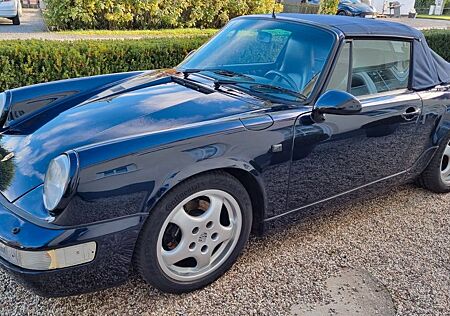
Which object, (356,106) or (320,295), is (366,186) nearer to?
(356,106)

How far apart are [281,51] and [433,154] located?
1.60m

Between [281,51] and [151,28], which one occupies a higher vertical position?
[281,51]

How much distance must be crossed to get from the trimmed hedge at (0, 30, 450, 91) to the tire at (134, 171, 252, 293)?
13.3 ft

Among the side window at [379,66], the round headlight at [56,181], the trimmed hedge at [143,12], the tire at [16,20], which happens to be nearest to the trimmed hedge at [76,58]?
the side window at [379,66]

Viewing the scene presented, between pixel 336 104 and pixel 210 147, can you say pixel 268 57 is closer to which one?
pixel 336 104

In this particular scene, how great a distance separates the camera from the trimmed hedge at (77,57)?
5.34 metres

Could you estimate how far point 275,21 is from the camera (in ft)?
10.7

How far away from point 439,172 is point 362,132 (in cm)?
130

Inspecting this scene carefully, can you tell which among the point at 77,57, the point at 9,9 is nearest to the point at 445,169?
the point at 77,57

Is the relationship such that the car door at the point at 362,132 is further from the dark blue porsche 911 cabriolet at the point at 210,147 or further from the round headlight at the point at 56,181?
the round headlight at the point at 56,181

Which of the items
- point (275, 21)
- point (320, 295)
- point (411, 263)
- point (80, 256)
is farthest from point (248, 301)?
point (275, 21)

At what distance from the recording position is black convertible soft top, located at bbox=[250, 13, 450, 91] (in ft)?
9.96

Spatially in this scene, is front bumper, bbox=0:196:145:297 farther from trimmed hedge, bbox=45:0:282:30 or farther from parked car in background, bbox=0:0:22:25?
parked car in background, bbox=0:0:22:25

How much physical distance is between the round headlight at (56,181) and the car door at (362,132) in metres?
Answer: 1.29
